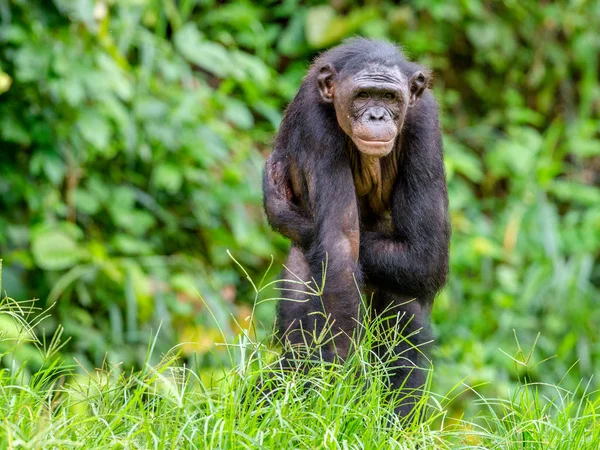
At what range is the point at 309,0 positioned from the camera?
9719 millimetres

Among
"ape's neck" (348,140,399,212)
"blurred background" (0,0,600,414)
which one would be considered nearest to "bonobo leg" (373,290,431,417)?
"ape's neck" (348,140,399,212)

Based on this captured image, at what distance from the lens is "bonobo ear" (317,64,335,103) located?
4.83 meters

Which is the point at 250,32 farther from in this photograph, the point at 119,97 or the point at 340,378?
the point at 340,378

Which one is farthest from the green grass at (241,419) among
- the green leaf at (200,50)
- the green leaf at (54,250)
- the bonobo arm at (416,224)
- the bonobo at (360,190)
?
the green leaf at (200,50)

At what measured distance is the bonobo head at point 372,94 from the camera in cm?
455

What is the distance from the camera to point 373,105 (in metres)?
4.63

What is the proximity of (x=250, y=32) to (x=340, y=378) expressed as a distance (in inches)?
241

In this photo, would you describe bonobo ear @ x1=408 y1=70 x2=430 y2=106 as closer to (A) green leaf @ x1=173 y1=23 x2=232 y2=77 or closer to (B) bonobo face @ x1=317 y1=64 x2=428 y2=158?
(B) bonobo face @ x1=317 y1=64 x2=428 y2=158

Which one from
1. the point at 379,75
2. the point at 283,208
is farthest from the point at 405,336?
the point at 379,75

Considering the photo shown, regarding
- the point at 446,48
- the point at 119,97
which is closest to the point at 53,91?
the point at 119,97

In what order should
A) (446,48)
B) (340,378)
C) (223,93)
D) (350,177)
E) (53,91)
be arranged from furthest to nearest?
(446,48) → (223,93) → (53,91) → (350,177) → (340,378)

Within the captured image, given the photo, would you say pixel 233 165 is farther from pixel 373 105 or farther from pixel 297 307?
pixel 373 105

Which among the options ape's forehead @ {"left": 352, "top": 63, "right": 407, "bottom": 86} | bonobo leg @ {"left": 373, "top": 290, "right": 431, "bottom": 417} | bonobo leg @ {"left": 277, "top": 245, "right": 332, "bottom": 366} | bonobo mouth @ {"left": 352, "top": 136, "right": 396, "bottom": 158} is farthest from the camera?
bonobo leg @ {"left": 373, "top": 290, "right": 431, "bottom": 417}

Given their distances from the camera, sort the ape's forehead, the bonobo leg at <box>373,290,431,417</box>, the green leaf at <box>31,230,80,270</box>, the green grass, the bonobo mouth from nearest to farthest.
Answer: the green grass, the bonobo mouth, the ape's forehead, the bonobo leg at <box>373,290,431,417</box>, the green leaf at <box>31,230,80,270</box>
